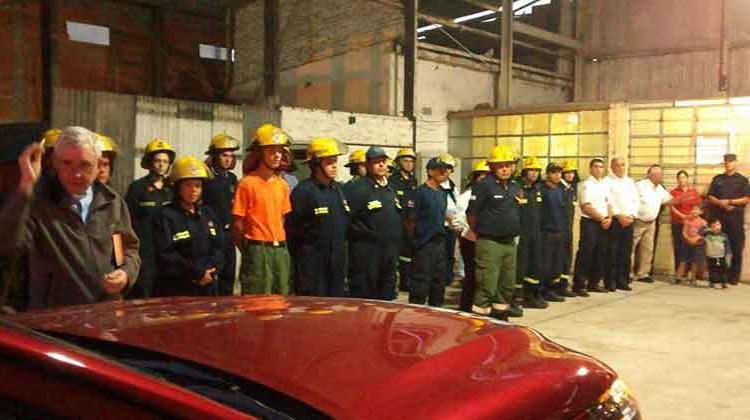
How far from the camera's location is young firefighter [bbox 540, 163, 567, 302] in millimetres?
8320

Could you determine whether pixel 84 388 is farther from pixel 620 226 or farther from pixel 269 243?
pixel 620 226

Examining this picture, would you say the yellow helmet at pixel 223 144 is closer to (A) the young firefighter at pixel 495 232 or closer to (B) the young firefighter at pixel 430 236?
(B) the young firefighter at pixel 430 236

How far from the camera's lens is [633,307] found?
8.26 m

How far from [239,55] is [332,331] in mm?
10475

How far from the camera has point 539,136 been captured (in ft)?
41.8

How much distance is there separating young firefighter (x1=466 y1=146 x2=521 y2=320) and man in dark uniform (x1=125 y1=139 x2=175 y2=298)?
3.01 meters

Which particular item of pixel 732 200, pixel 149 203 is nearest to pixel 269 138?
pixel 149 203

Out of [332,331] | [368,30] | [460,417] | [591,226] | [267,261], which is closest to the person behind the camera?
[460,417]

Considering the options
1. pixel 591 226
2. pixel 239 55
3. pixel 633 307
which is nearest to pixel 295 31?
pixel 239 55

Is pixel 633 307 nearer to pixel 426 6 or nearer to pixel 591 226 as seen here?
pixel 591 226

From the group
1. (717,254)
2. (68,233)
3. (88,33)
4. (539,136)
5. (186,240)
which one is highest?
(88,33)

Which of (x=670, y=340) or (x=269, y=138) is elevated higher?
(x=269, y=138)

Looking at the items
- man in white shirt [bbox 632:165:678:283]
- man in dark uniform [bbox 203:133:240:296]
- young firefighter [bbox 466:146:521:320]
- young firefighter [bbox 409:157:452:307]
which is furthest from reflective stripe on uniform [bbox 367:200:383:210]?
man in white shirt [bbox 632:165:678:283]

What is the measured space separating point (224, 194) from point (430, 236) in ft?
6.78
